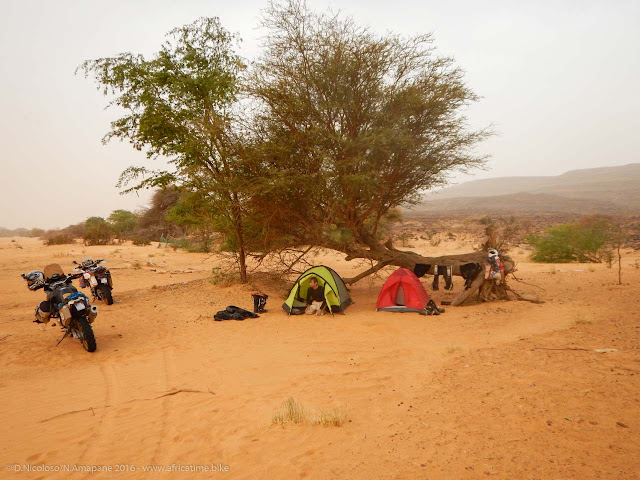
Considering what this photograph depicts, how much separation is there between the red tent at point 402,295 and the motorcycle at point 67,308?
6.74 metres

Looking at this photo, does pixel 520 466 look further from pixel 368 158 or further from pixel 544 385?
pixel 368 158

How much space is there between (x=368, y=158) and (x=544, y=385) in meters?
7.51

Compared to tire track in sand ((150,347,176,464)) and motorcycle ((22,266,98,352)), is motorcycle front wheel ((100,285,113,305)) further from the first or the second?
tire track in sand ((150,347,176,464))

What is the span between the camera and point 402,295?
10.5 m

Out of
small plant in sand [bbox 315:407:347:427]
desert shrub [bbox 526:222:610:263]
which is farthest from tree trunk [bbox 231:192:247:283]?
desert shrub [bbox 526:222:610:263]

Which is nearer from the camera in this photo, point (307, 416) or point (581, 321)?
point (307, 416)

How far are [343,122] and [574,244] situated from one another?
45.0ft

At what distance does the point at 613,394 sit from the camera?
4430mm

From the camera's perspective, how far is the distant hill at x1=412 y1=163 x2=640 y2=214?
61250mm

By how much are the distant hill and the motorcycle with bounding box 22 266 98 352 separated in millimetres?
9970

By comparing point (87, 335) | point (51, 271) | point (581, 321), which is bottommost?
point (581, 321)

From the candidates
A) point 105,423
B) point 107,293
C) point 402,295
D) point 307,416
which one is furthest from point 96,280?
point 307,416

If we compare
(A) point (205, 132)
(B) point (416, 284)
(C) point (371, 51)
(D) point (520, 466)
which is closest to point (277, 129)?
(A) point (205, 132)

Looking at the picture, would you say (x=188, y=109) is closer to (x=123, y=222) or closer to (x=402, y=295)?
(x=402, y=295)
